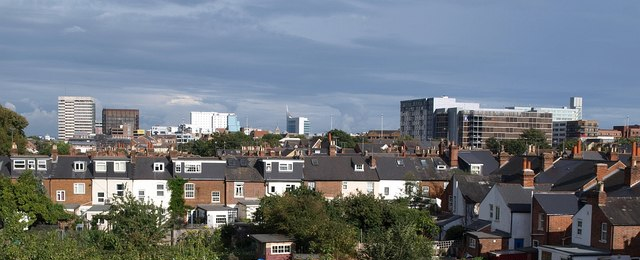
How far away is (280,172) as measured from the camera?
196ft

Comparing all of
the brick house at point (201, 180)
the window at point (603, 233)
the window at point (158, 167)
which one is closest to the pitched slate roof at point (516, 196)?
the window at point (603, 233)

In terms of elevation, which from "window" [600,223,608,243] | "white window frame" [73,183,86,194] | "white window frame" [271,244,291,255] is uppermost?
"window" [600,223,608,243]

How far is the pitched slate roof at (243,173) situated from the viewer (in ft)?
192

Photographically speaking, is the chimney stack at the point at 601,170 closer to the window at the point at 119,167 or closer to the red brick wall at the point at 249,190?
the red brick wall at the point at 249,190

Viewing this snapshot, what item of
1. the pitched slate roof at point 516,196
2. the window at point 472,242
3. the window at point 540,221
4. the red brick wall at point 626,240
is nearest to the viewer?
the red brick wall at point 626,240

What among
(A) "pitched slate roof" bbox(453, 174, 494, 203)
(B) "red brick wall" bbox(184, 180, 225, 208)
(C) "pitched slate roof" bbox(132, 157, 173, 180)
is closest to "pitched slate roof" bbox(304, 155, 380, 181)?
(B) "red brick wall" bbox(184, 180, 225, 208)

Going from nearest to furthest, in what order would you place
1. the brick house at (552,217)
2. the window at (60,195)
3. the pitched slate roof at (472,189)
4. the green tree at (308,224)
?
the green tree at (308,224) → the brick house at (552,217) → the pitched slate roof at (472,189) → the window at (60,195)

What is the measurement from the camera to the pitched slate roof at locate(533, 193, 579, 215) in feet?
132

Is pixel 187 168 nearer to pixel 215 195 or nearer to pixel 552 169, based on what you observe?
pixel 215 195

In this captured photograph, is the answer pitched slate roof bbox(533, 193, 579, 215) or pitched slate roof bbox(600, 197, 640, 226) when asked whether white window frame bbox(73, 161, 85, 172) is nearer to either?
pitched slate roof bbox(533, 193, 579, 215)

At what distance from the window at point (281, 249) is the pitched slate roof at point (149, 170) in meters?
19.5

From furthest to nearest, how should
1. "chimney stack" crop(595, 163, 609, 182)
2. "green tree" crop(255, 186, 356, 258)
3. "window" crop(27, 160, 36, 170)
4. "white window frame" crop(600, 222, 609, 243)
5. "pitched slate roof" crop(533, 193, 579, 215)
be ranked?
"window" crop(27, 160, 36, 170)
"chimney stack" crop(595, 163, 609, 182)
"pitched slate roof" crop(533, 193, 579, 215)
"green tree" crop(255, 186, 356, 258)
"white window frame" crop(600, 222, 609, 243)

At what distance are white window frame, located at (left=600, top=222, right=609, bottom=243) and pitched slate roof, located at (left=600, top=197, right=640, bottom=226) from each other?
60cm

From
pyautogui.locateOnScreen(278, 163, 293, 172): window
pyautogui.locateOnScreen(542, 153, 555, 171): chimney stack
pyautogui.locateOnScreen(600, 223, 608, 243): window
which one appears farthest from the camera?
pyautogui.locateOnScreen(278, 163, 293, 172): window
